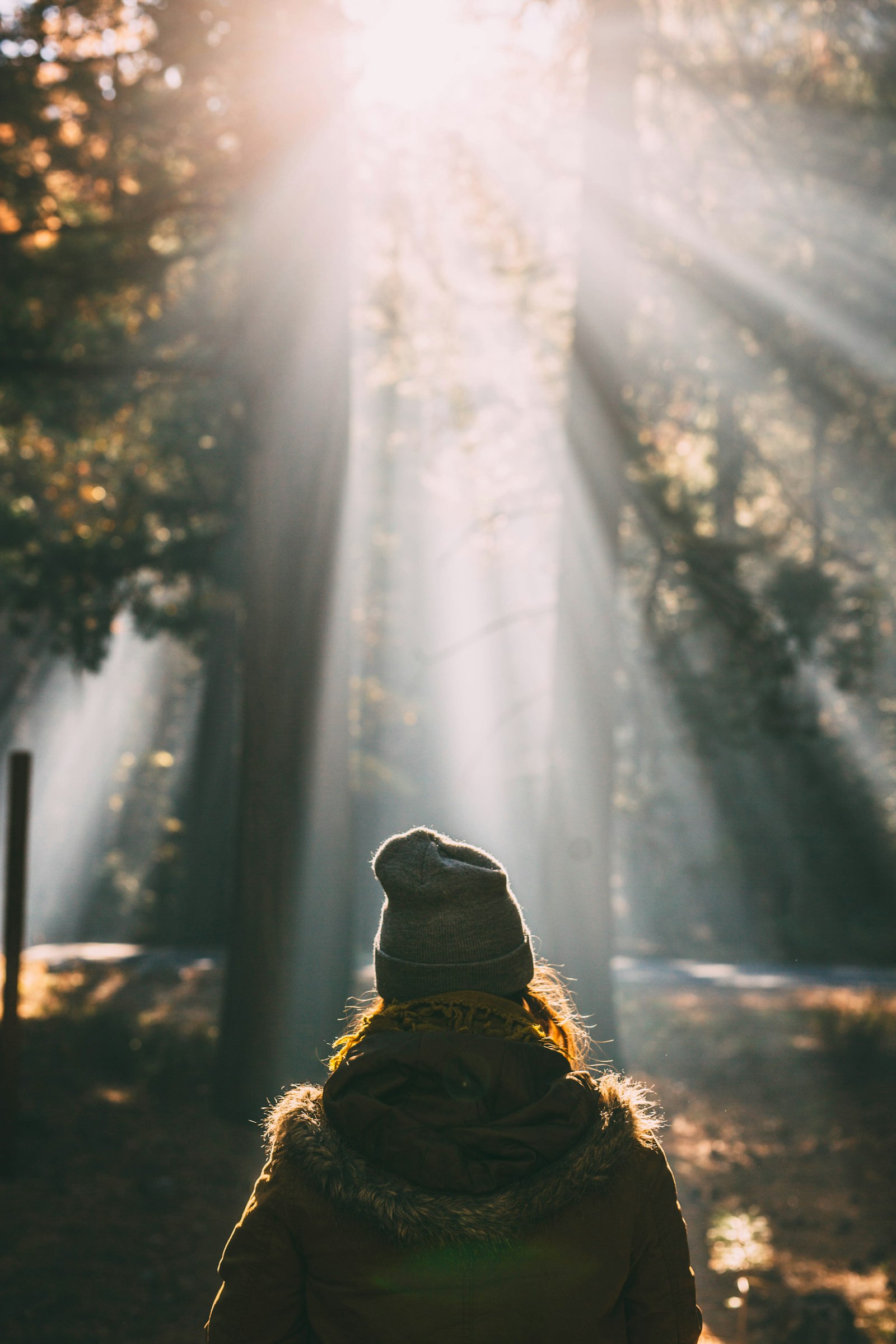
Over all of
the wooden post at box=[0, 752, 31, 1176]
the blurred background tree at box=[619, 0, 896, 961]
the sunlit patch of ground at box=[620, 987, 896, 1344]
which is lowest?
the sunlit patch of ground at box=[620, 987, 896, 1344]

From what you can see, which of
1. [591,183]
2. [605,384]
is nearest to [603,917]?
[605,384]

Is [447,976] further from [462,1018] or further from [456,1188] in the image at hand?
[456,1188]

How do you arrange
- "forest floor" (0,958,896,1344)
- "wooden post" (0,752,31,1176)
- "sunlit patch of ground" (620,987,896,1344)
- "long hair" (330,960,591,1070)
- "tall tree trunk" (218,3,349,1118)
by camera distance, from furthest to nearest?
1. "tall tree trunk" (218,3,349,1118)
2. "wooden post" (0,752,31,1176)
3. "sunlit patch of ground" (620,987,896,1344)
4. "forest floor" (0,958,896,1344)
5. "long hair" (330,960,591,1070)

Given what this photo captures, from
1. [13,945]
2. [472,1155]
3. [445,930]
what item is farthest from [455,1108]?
[13,945]

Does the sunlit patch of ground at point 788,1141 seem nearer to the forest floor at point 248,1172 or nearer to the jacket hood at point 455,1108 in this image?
the forest floor at point 248,1172

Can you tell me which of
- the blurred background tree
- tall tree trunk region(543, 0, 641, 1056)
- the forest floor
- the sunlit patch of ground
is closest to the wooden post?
the forest floor

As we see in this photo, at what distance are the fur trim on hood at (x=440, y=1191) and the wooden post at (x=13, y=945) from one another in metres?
5.05

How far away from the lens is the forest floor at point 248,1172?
17.0 feet

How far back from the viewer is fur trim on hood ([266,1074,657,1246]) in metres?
1.66

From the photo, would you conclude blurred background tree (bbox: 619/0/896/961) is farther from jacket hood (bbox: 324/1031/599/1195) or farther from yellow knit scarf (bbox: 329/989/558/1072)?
jacket hood (bbox: 324/1031/599/1195)

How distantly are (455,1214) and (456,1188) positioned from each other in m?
0.04

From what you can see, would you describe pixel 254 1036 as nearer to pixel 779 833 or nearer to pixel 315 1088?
pixel 315 1088

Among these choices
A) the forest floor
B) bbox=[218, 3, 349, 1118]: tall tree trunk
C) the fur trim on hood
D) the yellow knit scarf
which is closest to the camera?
the fur trim on hood

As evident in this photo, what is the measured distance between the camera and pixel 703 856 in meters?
26.0
